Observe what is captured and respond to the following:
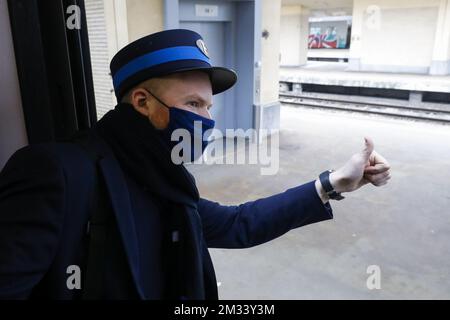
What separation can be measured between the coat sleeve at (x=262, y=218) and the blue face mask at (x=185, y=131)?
27cm

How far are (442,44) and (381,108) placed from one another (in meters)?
6.30

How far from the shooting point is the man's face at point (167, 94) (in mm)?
1156

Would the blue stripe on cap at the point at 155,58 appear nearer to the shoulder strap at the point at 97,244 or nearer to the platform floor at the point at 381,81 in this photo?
the shoulder strap at the point at 97,244

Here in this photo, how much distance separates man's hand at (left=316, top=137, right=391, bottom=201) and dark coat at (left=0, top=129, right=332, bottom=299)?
2.20ft

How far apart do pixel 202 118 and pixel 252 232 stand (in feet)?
1.59

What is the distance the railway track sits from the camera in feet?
32.7

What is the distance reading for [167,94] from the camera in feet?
3.83

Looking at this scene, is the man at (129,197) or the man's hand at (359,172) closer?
the man at (129,197)

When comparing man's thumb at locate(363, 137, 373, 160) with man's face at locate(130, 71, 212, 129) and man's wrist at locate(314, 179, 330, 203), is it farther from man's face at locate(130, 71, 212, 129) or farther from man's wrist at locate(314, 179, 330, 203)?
man's face at locate(130, 71, 212, 129)

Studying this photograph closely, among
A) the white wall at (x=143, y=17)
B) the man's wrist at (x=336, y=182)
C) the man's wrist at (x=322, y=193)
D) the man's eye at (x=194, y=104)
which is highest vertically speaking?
the white wall at (x=143, y=17)

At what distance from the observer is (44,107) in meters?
1.54

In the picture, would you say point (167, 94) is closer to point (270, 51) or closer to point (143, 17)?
point (143, 17)

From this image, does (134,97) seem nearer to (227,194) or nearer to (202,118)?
(202,118)

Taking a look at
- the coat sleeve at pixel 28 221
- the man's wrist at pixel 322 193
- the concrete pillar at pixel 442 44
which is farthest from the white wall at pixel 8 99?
the concrete pillar at pixel 442 44
